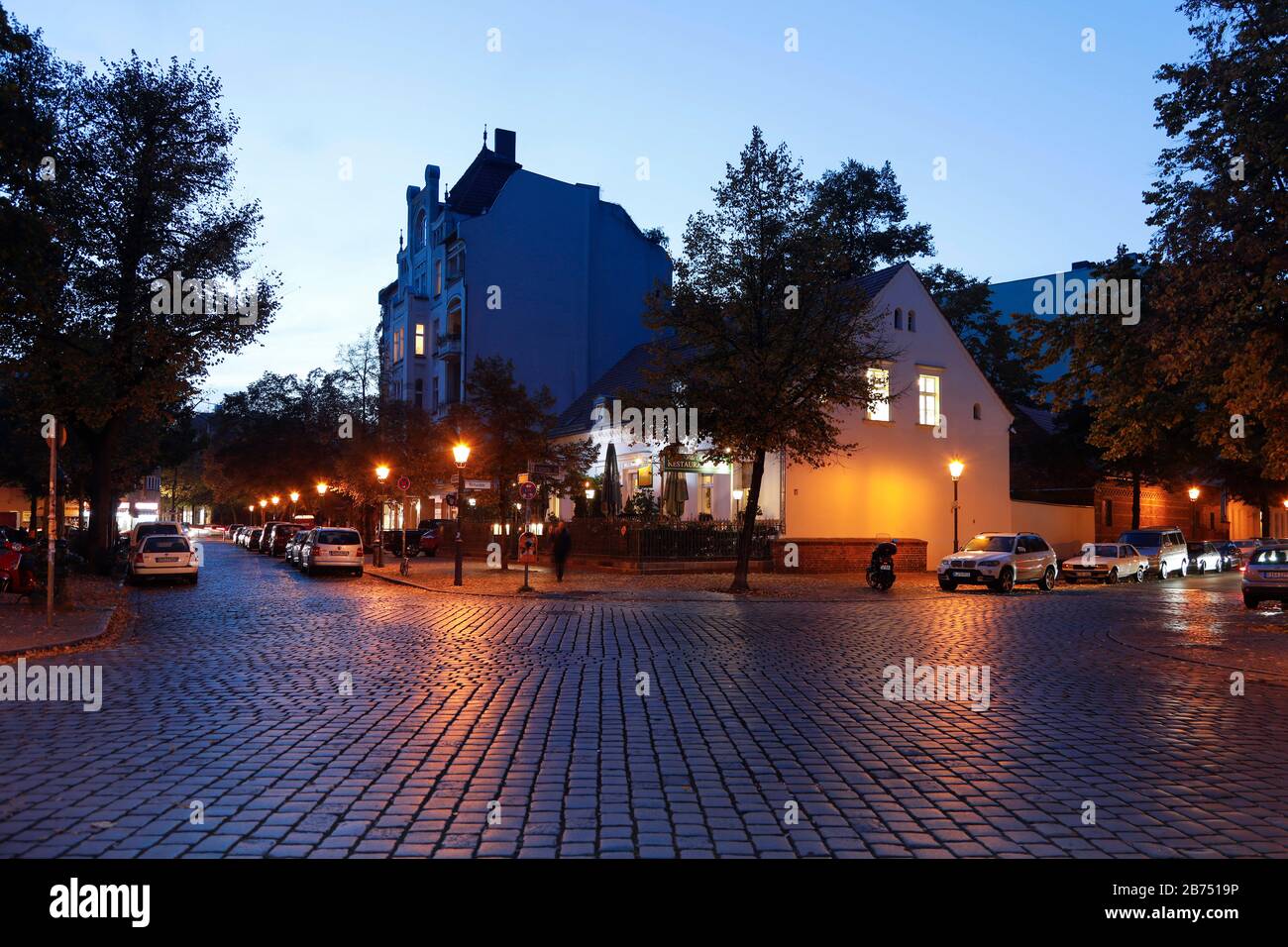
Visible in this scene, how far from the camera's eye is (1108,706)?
9531mm

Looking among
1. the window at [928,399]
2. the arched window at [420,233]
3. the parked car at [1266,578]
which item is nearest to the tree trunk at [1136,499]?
the window at [928,399]

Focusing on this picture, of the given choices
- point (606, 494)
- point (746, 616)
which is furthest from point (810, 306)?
point (606, 494)

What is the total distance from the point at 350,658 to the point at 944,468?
30.3m

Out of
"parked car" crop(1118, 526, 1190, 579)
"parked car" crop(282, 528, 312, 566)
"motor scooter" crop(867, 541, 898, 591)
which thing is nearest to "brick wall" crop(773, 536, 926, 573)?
"motor scooter" crop(867, 541, 898, 591)

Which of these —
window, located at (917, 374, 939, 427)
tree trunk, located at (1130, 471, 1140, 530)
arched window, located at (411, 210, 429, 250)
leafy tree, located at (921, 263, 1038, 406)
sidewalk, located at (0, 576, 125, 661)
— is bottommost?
sidewalk, located at (0, 576, 125, 661)

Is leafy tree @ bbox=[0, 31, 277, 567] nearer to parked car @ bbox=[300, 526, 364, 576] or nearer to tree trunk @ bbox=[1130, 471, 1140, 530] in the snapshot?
parked car @ bbox=[300, 526, 364, 576]

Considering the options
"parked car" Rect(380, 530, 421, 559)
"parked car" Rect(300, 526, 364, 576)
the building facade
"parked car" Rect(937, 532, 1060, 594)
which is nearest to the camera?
"parked car" Rect(937, 532, 1060, 594)

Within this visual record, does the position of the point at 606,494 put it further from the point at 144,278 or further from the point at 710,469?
the point at 144,278

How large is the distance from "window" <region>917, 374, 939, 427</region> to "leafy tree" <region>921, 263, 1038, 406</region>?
11133 mm

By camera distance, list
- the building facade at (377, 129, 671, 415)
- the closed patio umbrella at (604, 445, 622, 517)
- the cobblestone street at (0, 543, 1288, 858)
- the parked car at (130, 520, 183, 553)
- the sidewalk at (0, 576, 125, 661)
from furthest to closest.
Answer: the building facade at (377, 129, 671, 415) → the closed patio umbrella at (604, 445, 622, 517) → the parked car at (130, 520, 183, 553) → the sidewalk at (0, 576, 125, 661) → the cobblestone street at (0, 543, 1288, 858)

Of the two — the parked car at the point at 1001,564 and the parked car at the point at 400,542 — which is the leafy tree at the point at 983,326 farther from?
the parked car at the point at 400,542

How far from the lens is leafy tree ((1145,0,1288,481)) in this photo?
15359 mm

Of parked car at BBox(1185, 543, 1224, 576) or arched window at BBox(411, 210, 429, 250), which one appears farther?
arched window at BBox(411, 210, 429, 250)

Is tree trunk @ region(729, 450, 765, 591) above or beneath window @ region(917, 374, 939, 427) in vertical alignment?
beneath
